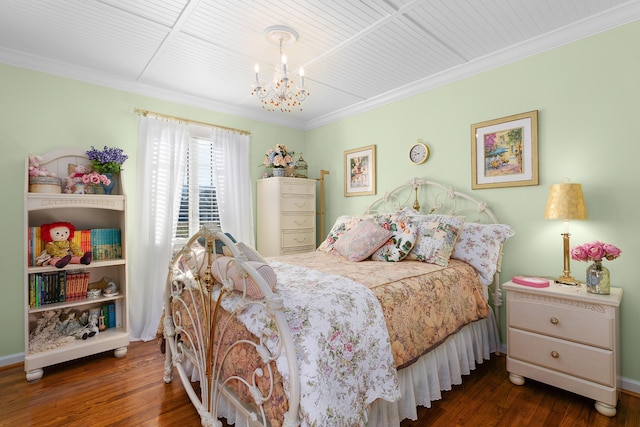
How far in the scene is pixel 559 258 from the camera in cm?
239

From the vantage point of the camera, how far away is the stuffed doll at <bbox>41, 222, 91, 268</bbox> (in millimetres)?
2516

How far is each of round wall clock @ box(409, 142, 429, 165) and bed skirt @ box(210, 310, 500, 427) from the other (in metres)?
1.62

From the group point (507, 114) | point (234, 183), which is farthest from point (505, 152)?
point (234, 183)

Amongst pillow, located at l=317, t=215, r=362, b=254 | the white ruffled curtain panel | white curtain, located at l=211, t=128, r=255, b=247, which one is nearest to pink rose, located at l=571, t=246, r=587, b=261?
pillow, located at l=317, t=215, r=362, b=254

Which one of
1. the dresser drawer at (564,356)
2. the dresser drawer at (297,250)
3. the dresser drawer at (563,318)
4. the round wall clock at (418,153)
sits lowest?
the dresser drawer at (564,356)

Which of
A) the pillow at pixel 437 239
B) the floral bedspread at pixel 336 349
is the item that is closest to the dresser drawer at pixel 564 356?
the pillow at pixel 437 239

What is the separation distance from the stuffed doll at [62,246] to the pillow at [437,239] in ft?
9.19

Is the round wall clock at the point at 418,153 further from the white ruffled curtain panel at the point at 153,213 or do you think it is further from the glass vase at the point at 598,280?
the white ruffled curtain panel at the point at 153,213

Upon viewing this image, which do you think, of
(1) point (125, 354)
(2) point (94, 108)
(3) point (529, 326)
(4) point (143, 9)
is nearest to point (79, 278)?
(1) point (125, 354)

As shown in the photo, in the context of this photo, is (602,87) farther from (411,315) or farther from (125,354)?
(125,354)

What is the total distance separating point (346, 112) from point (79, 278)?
3.37m

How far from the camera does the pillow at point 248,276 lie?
136cm

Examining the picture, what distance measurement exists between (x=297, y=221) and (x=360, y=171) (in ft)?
3.36

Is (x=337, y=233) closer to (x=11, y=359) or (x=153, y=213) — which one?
(x=153, y=213)
